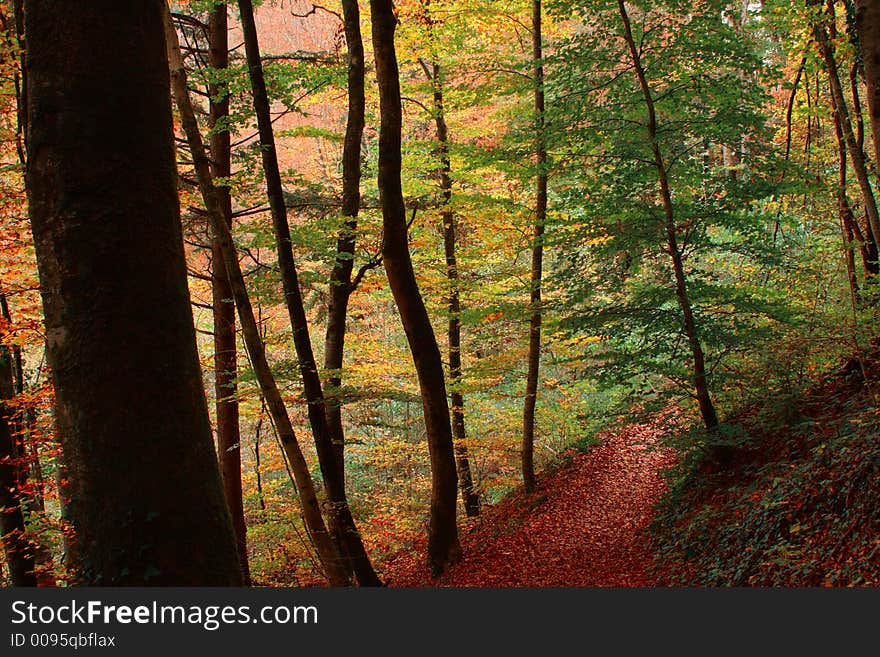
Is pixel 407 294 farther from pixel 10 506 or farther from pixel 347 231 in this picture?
pixel 10 506

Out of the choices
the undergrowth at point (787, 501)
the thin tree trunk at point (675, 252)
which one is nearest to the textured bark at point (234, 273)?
the undergrowth at point (787, 501)

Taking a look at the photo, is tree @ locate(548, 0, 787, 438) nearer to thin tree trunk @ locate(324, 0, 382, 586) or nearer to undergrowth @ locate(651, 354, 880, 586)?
undergrowth @ locate(651, 354, 880, 586)

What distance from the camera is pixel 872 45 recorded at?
5.29 metres

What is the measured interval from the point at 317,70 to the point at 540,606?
7.57 meters

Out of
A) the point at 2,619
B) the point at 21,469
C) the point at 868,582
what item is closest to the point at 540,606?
the point at 868,582

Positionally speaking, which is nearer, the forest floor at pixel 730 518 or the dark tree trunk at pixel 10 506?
the forest floor at pixel 730 518

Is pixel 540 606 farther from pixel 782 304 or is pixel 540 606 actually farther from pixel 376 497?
pixel 376 497

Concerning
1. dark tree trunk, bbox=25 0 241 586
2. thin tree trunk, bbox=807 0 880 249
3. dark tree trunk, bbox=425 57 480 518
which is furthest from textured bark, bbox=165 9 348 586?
thin tree trunk, bbox=807 0 880 249

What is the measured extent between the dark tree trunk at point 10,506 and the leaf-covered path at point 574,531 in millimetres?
5433

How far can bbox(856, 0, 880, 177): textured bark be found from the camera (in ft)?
17.2

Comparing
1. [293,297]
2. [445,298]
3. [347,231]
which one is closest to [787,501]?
[293,297]

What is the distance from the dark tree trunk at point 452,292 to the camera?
13.5m

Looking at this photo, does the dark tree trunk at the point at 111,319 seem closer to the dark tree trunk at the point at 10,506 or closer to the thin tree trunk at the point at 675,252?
the dark tree trunk at the point at 10,506

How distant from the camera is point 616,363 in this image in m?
9.09
